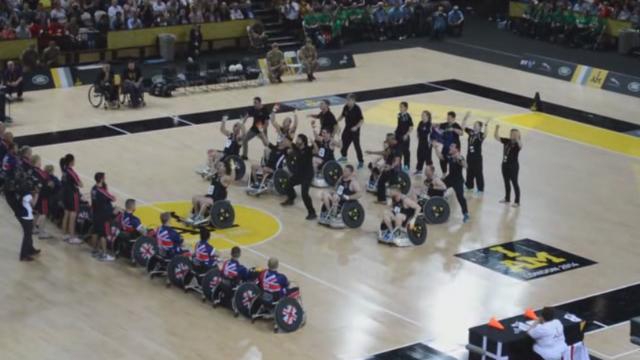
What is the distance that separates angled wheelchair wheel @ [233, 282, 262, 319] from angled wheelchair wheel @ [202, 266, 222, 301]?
1.75 ft

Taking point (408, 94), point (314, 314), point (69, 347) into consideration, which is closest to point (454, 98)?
point (408, 94)

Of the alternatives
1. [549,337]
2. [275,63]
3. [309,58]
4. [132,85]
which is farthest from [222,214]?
[309,58]

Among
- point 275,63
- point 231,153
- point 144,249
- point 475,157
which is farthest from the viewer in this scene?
point 275,63

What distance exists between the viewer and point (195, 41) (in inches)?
1741

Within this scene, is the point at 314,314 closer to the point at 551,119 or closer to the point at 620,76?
the point at 551,119

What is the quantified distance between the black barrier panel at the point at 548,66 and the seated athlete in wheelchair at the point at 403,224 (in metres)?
19.9

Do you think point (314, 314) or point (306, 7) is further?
point (306, 7)

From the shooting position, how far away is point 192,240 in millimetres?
25578

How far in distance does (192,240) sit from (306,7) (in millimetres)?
24061

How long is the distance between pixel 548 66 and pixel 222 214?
21742 mm

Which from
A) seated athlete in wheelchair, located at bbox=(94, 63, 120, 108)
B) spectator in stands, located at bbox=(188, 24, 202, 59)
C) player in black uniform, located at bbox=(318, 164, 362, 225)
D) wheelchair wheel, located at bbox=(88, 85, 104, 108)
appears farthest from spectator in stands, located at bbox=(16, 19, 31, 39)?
player in black uniform, located at bbox=(318, 164, 362, 225)

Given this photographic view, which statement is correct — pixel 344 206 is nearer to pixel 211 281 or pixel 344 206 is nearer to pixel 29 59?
pixel 211 281

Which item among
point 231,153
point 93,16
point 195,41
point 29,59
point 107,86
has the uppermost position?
point 93,16

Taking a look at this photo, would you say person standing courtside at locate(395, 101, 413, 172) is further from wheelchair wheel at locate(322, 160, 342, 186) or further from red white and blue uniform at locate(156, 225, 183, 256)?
red white and blue uniform at locate(156, 225, 183, 256)
